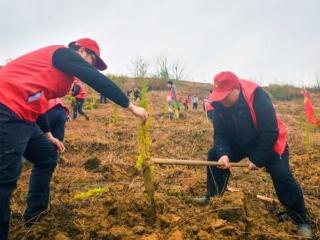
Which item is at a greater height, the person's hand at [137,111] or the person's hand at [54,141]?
the person's hand at [137,111]

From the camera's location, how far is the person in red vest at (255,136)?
11.6 feet

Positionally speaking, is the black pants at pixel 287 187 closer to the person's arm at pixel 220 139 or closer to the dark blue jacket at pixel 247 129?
the dark blue jacket at pixel 247 129

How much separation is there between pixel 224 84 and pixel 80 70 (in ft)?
4.55

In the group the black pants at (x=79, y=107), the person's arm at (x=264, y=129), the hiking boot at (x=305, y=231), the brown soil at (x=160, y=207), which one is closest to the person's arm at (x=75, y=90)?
the black pants at (x=79, y=107)

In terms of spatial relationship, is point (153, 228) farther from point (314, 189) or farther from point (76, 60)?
point (314, 189)

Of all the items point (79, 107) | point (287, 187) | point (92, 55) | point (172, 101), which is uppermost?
point (92, 55)

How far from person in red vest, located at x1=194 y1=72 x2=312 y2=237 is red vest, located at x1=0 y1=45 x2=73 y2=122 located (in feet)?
4.89

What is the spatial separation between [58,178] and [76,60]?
344 centimetres

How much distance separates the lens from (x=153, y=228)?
3.31 meters

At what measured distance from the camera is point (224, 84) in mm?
3643

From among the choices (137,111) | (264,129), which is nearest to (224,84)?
(264,129)

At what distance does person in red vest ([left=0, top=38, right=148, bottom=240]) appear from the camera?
8.76 ft

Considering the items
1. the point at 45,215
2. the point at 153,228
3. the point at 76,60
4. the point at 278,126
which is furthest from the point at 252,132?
the point at 45,215

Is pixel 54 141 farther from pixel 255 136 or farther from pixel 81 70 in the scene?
pixel 255 136
